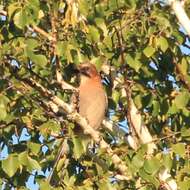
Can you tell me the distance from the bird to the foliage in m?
0.86

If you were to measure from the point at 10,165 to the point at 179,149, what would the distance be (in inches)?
45.6

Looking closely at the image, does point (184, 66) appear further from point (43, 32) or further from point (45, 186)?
point (45, 186)

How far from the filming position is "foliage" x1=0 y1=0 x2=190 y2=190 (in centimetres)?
547

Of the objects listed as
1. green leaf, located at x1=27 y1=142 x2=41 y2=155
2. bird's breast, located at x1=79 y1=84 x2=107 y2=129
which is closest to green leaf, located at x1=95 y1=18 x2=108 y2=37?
green leaf, located at x1=27 y1=142 x2=41 y2=155

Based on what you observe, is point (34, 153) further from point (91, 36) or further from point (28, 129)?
point (91, 36)

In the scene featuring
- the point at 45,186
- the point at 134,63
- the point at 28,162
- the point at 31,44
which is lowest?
the point at 45,186

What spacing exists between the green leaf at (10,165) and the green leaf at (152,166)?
887mm

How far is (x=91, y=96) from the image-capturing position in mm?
7949

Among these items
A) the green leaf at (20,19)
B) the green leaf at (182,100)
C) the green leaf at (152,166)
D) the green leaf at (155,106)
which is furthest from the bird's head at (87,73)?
the green leaf at (152,166)

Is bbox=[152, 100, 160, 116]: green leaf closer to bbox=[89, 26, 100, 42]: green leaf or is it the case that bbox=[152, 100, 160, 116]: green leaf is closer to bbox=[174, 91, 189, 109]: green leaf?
bbox=[174, 91, 189, 109]: green leaf

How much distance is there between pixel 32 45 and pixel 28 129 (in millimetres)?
794

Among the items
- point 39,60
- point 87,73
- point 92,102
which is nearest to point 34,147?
point 39,60

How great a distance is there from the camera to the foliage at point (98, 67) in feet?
17.9

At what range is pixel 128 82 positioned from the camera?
625 cm
